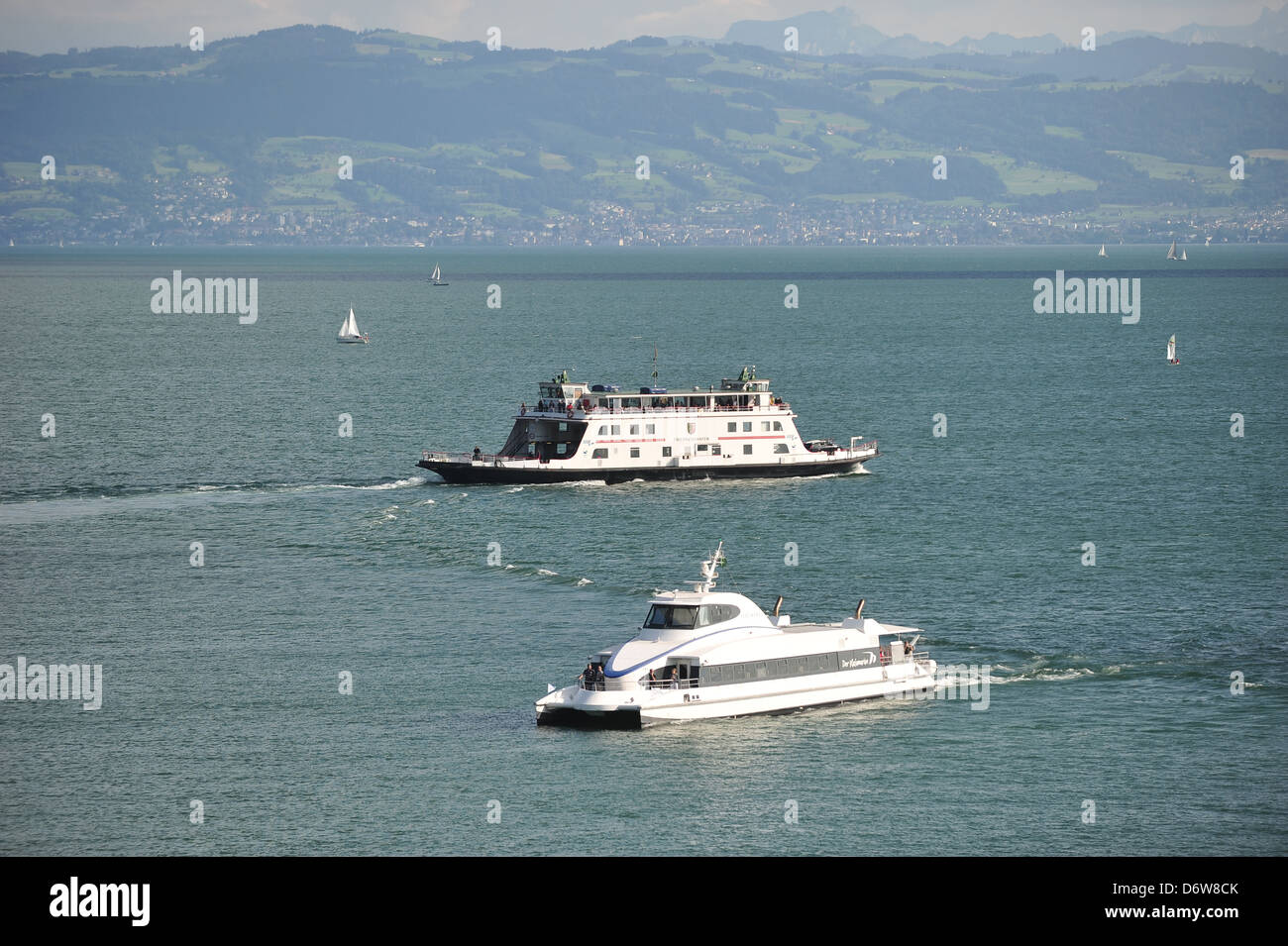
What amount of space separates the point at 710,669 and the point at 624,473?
59.7 metres

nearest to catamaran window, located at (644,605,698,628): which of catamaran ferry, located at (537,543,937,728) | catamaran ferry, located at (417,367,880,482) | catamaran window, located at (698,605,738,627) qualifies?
catamaran ferry, located at (537,543,937,728)

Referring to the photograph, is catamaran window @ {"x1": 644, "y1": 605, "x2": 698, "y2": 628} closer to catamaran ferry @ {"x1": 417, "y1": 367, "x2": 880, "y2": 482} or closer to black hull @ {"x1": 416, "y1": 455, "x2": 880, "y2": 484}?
black hull @ {"x1": 416, "y1": 455, "x2": 880, "y2": 484}

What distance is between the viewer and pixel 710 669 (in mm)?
61031

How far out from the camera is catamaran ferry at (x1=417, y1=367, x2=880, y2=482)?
120m

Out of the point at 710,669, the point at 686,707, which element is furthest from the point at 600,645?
the point at 686,707

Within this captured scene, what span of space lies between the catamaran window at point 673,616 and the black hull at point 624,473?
56.9 m

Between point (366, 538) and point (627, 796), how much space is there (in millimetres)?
46700

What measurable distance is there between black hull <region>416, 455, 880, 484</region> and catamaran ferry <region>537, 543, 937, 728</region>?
5565 centimetres

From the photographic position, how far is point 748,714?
61719 mm

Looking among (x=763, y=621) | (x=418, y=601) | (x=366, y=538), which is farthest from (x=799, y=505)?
(x=763, y=621)

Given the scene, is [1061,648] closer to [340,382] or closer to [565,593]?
[565,593]

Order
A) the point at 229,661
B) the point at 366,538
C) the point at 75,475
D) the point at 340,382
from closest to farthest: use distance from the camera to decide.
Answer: the point at 229,661, the point at 366,538, the point at 75,475, the point at 340,382

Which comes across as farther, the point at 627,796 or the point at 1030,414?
the point at 1030,414

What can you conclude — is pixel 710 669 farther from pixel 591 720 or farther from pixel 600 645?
pixel 600 645
